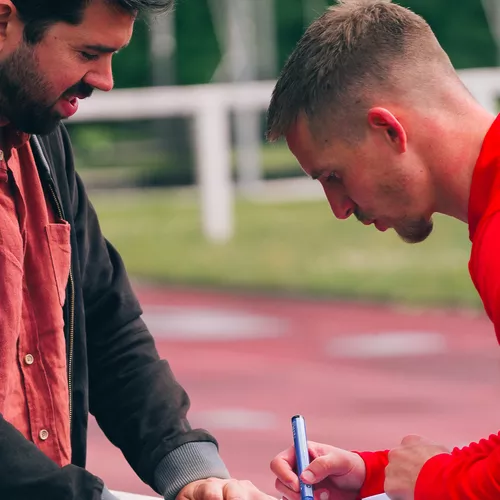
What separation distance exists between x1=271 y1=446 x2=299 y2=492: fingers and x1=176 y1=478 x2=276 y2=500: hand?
0.24 feet

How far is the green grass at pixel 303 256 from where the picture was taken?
9.33 m

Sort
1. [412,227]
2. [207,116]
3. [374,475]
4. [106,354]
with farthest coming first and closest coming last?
[207,116] → [106,354] → [374,475] → [412,227]

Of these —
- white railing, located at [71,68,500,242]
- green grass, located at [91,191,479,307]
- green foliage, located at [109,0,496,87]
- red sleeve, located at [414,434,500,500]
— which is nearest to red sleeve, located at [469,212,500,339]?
red sleeve, located at [414,434,500,500]

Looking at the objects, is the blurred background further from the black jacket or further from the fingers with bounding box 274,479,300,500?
the fingers with bounding box 274,479,300,500

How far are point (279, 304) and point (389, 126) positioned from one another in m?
6.91

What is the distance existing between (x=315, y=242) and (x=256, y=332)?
287 cm

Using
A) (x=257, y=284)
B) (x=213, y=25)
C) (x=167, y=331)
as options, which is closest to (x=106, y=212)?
(x=257, y=284)

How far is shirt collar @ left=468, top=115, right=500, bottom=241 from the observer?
2.15 meters

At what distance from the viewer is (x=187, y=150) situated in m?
20.1

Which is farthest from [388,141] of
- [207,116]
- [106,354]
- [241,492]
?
[207,116]

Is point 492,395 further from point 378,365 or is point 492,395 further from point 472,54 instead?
point 472,54

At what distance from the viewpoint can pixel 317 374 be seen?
7.34 meters

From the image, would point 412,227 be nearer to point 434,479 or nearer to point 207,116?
point 434,479

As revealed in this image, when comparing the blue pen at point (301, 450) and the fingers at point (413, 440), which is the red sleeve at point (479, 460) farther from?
the blue pen at point (301, 450)
